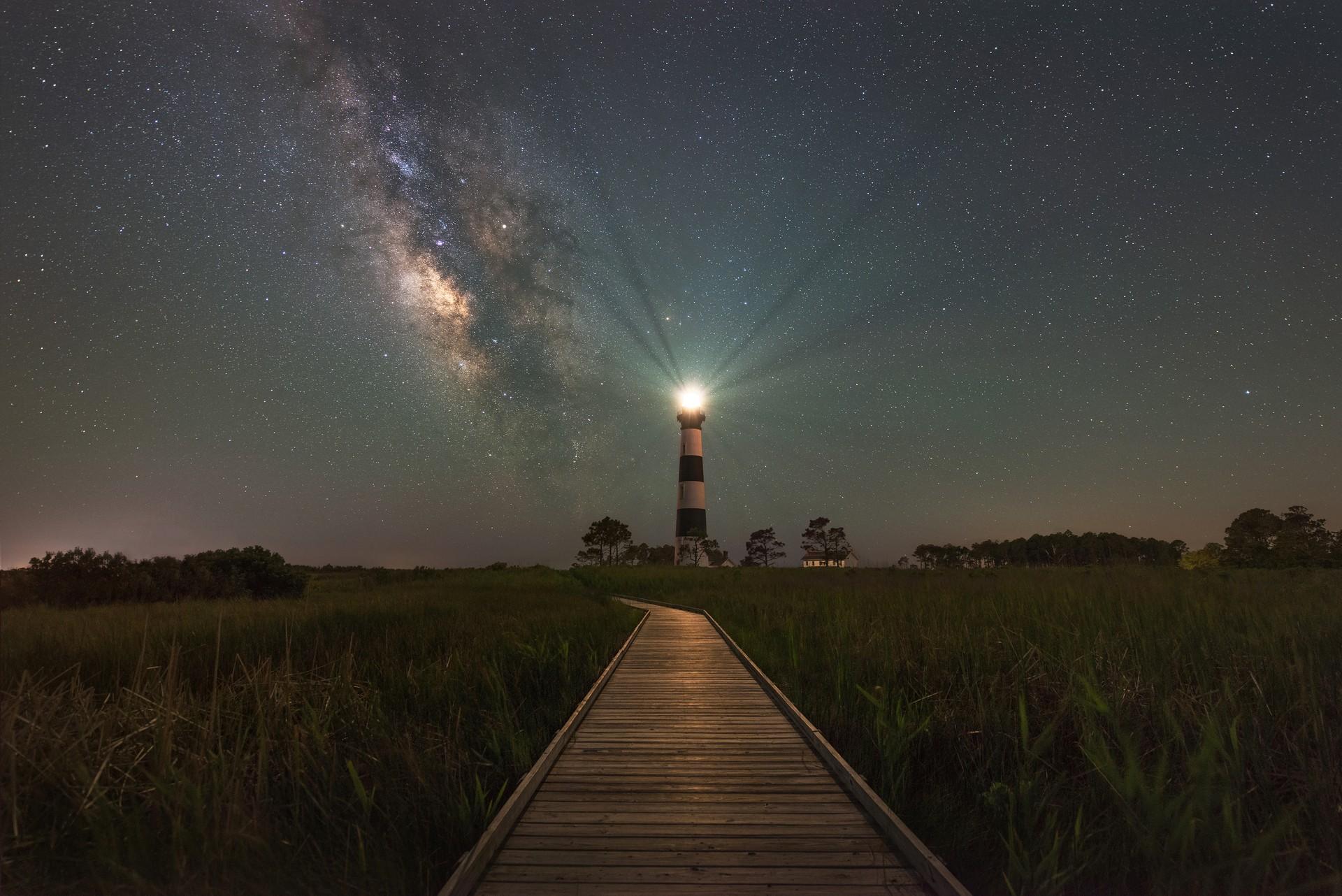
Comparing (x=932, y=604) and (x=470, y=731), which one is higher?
(x=932, y=604)

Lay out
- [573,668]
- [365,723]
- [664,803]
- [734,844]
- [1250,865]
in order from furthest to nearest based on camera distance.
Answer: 1. [573,668]
2. [365,723]
3. [664,803]
4. [734,844]
5. [1250,865]

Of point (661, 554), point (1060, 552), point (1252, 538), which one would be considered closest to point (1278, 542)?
point (1252, 538)

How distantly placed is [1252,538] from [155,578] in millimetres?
59306

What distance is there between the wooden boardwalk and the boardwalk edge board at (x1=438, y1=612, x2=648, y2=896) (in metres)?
0.04

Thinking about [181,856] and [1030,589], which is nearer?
[181,856]

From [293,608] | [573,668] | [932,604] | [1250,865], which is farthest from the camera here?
[293,608]

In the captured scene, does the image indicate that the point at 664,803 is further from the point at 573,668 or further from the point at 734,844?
the point at 573,668

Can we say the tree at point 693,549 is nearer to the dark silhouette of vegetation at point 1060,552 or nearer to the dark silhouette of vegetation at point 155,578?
the dark silhouette of vegetation at point 1060,552

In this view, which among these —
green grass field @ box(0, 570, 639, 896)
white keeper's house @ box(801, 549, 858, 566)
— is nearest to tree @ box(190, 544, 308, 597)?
green grass field @ box(0, 570, 639, 896)

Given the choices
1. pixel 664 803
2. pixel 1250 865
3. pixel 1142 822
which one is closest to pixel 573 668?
pixel 664 803

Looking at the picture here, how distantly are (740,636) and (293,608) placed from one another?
10.6 metres

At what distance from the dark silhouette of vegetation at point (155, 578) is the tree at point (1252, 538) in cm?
4169

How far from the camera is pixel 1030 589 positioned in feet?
44.9

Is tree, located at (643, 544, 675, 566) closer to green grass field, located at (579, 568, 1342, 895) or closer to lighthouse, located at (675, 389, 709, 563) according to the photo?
lighthouse, located at (675, 389, 709, 563)
